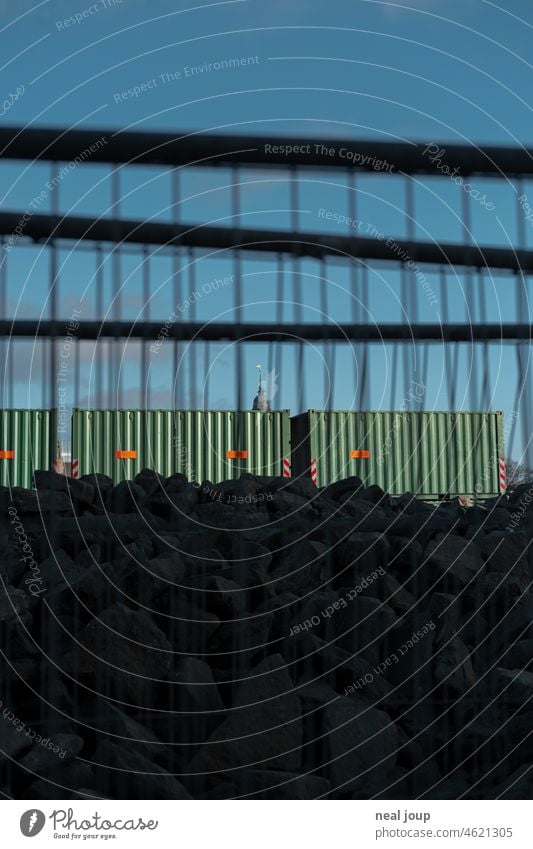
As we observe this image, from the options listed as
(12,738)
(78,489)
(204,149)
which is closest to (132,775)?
(12,738)

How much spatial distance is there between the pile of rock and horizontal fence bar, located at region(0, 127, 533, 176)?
1.03m

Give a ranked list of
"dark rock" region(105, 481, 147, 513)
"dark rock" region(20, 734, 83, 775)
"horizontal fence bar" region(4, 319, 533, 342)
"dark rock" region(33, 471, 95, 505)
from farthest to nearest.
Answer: "dark rock" region(33, 471, 95, 505) < "dark rock" region(105, 481, 147, 513) < "horizontal fence bar" region(4, 319, 533, 342) < "dark rock" region(20, 734, 83, 775)

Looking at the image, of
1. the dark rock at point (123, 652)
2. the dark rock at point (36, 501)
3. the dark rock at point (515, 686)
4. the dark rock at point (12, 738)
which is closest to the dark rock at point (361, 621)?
the dark rock at point (515, 686)

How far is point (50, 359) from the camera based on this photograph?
9.37 feet

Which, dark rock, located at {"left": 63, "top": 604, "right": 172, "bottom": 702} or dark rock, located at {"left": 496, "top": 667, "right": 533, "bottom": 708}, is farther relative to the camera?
dark rock, located at {"left": 496, "top": 667, "right": 533, "bottom": 708}

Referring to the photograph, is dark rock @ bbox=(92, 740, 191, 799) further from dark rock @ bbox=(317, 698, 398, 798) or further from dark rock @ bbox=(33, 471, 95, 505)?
dark rock @ bbox=(33, 471, 95, 505)

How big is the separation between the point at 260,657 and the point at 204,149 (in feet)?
6.66

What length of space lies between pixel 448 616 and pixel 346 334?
5.24 ft

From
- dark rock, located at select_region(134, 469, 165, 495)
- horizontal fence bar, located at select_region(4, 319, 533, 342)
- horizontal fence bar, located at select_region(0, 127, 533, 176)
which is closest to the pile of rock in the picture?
dark rock, located at select_region(134, 469, 165, 495)

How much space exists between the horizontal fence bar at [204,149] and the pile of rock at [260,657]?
1026 millimetres

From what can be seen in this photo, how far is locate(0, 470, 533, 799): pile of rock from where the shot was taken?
3086mm

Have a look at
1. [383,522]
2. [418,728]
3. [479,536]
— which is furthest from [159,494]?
[418,728]

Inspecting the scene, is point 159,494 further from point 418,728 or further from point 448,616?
point 418,728

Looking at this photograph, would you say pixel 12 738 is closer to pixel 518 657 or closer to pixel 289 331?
pixel 518 657
